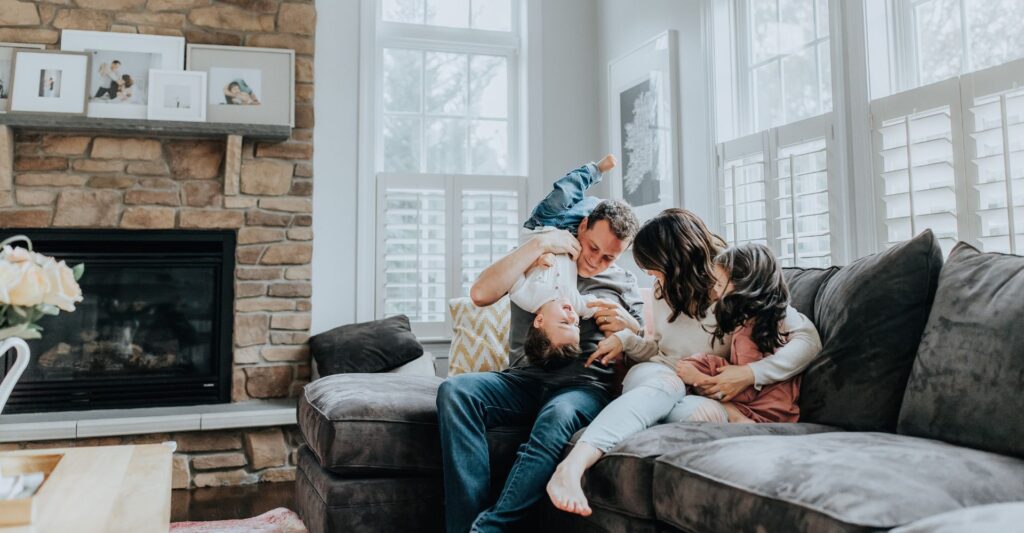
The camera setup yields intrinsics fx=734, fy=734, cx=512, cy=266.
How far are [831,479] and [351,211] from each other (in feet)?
10.1

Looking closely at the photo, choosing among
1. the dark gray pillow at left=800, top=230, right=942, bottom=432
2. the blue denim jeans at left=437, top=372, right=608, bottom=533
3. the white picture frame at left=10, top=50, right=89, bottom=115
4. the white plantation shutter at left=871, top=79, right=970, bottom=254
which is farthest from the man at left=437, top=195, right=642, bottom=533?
the white picture frame at left=10, top=50, right=89, bottom=115

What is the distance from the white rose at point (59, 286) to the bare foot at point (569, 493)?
3.41ft

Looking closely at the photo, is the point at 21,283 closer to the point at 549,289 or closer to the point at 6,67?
the point at 549,289

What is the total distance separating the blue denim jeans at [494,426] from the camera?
1.74m

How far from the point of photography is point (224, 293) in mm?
3621

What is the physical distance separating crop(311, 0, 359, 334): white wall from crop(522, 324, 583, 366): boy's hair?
1.99 metres

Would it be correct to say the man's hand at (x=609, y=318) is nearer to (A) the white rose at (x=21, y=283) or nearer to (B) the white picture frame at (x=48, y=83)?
(A) the white rose at (x=21, y=283)

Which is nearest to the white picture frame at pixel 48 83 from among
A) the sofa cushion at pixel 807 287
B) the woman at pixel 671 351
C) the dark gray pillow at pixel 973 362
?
the woman at pixel 671 351

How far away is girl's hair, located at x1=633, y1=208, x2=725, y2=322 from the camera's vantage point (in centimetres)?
198

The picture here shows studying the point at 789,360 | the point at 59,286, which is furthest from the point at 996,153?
the point at 59,286

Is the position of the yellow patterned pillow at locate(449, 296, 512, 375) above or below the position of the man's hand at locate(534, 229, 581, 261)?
below

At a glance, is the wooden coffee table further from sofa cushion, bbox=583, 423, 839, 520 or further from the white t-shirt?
the white t-shirt

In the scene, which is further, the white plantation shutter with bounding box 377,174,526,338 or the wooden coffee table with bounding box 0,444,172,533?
the white plantation shutter with bounding box 377,174,526,338

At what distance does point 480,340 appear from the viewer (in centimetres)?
284
